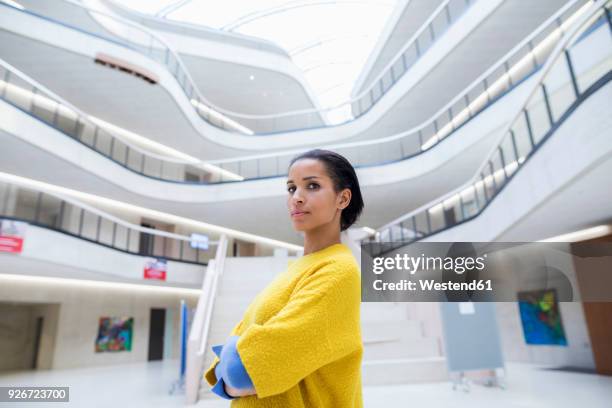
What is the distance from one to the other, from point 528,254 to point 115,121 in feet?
53.0

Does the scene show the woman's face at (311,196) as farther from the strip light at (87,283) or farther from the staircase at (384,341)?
the strip light at (87,283)

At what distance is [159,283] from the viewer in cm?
1379

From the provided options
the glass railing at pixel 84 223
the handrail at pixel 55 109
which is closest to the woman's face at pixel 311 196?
the glass railing at pixel 84 223

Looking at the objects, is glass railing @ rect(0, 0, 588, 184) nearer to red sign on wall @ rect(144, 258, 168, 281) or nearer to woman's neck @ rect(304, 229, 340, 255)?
red sign on wall @ rect(144, 258, 168, 281)

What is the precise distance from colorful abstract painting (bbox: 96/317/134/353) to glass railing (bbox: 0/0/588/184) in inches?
228

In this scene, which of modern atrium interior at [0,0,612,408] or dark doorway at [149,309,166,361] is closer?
modern atrium interior at [0,0,612,408]

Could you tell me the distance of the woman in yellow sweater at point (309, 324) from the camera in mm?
836

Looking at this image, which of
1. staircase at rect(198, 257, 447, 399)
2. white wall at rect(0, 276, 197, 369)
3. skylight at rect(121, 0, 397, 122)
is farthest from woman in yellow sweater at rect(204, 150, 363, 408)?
skylight at rect(121, 0, 397, 122)

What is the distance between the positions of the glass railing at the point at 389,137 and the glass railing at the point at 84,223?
2.33 meters

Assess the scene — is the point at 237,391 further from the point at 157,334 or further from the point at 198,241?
the point at 157,334

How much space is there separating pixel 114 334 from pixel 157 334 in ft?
6.88

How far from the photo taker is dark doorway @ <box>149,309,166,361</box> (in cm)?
1593

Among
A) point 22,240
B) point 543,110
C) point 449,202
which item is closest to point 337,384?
point 543,110

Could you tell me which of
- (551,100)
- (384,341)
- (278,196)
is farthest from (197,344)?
(278,196)
